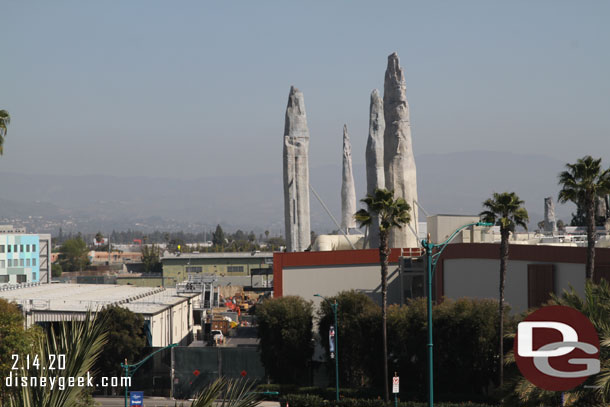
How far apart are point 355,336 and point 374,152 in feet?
70.4

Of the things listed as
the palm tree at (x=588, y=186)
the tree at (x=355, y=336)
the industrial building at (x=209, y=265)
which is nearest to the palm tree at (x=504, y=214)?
the palm tree at (x=588, y=186)

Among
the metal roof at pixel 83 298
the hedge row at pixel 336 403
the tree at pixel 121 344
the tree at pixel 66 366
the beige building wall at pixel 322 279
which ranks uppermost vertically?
the tree at pixel 66 366

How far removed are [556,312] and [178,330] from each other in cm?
5343

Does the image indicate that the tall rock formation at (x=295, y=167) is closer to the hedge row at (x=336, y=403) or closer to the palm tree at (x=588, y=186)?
the hedge row at (x=336, y=403)

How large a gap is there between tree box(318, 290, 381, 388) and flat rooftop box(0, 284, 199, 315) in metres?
15.8

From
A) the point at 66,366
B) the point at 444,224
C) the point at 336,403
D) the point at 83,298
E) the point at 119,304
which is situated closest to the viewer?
the point at 66,366

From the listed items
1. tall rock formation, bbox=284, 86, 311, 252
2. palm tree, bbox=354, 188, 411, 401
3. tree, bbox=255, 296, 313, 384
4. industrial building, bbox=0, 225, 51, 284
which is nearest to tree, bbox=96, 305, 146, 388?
tree, bbox=255, 296, 313, 384

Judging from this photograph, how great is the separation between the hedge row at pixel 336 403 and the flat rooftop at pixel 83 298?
46.4 ft

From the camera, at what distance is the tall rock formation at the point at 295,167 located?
61.0m

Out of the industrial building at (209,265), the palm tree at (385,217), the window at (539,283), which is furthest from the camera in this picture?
the industrial building at (209,265)

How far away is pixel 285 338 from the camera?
49.3 meters

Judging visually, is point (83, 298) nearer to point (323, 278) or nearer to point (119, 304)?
point (119, 304)

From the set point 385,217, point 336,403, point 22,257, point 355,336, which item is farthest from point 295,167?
point 22,257

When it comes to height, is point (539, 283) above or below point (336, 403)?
above
